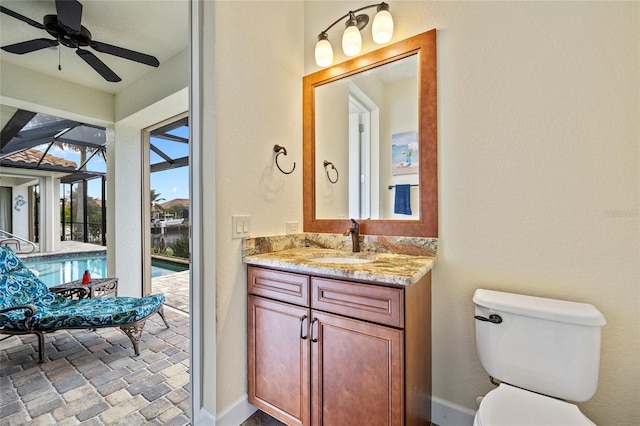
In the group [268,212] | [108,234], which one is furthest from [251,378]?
[108,234]

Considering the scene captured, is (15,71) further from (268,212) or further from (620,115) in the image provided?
(620,115)

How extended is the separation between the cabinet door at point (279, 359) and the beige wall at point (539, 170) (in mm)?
728

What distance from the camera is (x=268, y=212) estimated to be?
163 cm

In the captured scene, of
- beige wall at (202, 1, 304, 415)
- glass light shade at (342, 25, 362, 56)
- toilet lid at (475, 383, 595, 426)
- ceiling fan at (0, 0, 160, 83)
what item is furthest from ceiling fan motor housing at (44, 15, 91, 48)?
toilet lid at (475, 383, 595, 426)

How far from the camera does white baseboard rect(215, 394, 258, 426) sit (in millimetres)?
1346

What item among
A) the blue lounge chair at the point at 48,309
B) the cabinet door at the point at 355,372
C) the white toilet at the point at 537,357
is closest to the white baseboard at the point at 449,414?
the white toilet at the point at 537,357

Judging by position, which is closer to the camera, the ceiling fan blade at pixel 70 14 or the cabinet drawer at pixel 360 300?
the cabinet drawer at pixel 360 300

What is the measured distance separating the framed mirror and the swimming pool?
302 cm

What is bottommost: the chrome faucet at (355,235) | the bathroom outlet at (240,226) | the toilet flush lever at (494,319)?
the toilet flush lever at (494,319)

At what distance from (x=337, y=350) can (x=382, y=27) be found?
1.74m

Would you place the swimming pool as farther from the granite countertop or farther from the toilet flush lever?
the toilet flush lever

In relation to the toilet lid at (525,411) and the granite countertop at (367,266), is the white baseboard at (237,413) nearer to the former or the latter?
the granite countertop at (367,266)

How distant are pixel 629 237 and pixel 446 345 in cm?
89

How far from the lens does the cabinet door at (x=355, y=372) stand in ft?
3.34
